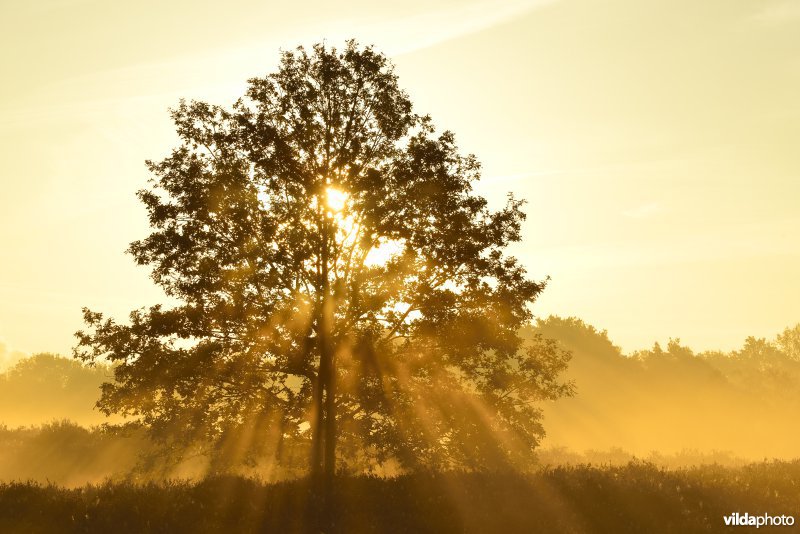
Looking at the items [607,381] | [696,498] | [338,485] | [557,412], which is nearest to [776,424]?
[607,381]

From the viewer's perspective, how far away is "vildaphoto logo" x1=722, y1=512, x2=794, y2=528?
1399cm

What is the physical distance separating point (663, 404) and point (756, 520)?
65694 millimetres

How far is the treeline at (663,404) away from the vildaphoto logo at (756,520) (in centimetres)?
4932

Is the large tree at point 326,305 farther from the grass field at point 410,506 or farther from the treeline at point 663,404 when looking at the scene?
the treeline at point 663,404

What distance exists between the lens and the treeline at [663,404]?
66.9 metres

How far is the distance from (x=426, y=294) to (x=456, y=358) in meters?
2.25

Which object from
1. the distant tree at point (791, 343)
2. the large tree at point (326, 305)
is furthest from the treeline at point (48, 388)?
the distant tree at point (791, 343)

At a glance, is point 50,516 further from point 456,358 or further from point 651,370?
point 651,370

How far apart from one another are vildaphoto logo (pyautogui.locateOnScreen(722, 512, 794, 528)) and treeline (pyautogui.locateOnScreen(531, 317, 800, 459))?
49.3 meters

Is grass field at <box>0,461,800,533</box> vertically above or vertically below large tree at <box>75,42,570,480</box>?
below

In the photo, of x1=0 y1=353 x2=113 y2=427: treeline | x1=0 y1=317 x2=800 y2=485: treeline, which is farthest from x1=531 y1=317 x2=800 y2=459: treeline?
x1=0 y1=353 x2=113 y2=427: treeline

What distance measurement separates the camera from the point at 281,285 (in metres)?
16.9

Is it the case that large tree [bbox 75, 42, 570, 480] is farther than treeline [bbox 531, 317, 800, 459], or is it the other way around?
treeline [bbox 531, 317, 800, 459]

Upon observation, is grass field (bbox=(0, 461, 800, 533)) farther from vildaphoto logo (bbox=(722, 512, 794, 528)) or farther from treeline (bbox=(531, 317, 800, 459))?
treeline (bbox=(531, 317, 800, 459))
